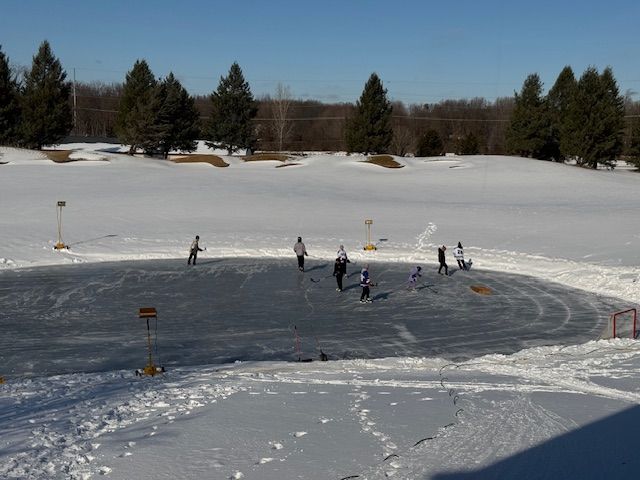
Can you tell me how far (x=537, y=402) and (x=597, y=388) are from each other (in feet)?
5.63

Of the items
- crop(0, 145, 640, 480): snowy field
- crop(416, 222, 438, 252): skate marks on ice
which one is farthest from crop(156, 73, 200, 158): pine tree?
crop(416, 222, 438, 252): skate marks on ice

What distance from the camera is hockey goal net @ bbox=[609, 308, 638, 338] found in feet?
50.4

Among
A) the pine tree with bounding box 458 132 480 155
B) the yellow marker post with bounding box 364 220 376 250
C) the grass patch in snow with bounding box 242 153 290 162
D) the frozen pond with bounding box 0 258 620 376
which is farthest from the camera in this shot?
the pine tree with bounding box 458 132 480 155

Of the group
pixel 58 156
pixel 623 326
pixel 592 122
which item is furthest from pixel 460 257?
pixel 592 122

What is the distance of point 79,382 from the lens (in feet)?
36.0

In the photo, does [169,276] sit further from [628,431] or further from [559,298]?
[628,431]

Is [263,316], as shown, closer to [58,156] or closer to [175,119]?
[58,156]

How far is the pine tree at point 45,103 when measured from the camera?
5791 cm

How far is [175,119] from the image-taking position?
62.5m

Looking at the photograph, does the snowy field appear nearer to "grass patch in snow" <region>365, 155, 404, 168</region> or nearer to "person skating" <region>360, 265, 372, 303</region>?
"person skating" <region>360, 265, 372, 303</region>

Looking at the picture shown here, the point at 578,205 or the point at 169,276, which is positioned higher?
the point at 578,205

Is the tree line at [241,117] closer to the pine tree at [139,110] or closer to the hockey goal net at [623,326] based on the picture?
the pine tree at [139,110]

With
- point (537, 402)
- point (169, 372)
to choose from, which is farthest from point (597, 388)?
point (169, 372)

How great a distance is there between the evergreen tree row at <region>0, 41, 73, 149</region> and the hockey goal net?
54.3 metres
